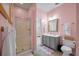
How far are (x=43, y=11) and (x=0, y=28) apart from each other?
0.52 meters

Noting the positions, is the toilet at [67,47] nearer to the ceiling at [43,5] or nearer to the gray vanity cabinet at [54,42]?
the gray vanity cabinet at [54,42]

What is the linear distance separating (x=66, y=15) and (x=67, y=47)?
14.2 inches

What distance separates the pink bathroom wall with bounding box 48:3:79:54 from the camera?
0.97 m

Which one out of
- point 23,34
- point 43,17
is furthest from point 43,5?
point 23,34

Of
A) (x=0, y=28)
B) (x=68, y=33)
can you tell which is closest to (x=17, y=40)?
(x=0, y=28)

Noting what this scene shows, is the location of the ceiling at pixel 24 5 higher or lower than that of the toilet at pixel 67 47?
higher

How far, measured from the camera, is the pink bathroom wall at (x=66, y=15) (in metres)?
0.97

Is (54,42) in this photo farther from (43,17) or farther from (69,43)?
(43,17)

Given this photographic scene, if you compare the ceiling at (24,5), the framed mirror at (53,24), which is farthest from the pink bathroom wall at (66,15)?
the ceiling at (24,5)

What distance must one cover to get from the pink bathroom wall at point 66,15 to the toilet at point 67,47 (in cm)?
9

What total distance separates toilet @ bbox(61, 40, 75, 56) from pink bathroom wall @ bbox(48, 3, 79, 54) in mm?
85

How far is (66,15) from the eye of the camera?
101 cm

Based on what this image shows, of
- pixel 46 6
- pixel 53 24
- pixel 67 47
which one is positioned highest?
pixel 46 6

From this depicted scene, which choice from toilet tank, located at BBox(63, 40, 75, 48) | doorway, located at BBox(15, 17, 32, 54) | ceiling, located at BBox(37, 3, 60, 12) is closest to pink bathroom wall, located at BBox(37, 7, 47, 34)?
ceiling, located at BBox(37, 3, 60, 12)
